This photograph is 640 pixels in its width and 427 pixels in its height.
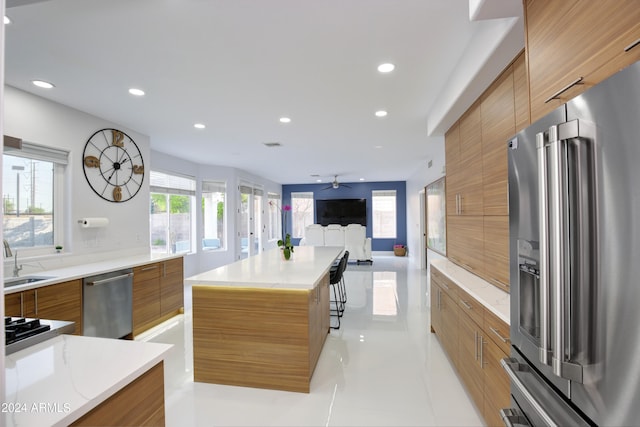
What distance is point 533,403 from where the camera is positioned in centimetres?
103

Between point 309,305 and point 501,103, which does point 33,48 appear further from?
point 501,103

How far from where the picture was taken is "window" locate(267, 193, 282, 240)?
10.2m

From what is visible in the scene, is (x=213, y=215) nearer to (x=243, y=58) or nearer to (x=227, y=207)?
(x=227, y=207)

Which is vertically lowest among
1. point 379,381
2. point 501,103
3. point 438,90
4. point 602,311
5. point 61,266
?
point 379,381

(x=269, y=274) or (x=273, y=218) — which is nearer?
(x=269, y=274)

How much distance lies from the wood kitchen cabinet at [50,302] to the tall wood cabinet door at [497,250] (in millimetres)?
3514

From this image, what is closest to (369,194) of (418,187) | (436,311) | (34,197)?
(418,187)

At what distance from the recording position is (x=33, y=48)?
2127 millimetres

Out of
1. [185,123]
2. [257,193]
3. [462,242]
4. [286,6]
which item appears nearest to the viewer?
[286,6]

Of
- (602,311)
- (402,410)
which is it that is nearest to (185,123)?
(402,410)

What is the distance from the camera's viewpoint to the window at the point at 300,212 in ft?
37.7

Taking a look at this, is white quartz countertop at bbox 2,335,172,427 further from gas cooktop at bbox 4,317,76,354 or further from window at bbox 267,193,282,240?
window at bbox 267,193,282,240

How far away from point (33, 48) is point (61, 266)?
2.14 meters

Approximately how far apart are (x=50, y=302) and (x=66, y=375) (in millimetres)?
2143
